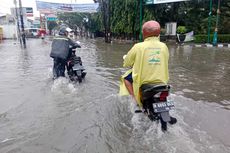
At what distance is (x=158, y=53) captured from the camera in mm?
3748

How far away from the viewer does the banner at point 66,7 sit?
38.5 metres

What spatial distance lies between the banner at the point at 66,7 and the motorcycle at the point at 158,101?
3584cm

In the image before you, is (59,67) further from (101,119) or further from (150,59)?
(150,59)

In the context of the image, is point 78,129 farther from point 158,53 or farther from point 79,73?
point 79,73

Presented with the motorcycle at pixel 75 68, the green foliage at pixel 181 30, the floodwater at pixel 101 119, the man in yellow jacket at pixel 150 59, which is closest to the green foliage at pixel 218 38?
the green foliage at pixel 181 30

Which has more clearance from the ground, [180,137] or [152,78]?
[152,78]

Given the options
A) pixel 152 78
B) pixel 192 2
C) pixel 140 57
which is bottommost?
pixel 152 78

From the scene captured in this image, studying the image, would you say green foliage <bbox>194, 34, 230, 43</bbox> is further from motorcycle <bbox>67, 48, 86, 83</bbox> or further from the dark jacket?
the dark jacket

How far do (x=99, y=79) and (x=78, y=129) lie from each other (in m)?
3.89

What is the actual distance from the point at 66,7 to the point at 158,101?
3959 centimetres

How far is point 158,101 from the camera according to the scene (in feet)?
12.1

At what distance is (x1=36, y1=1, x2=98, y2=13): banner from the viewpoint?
38.5m

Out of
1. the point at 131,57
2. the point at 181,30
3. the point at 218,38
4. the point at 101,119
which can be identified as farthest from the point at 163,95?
Result: the point at 181,30

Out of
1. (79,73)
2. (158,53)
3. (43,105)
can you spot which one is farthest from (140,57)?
(79,73)
